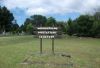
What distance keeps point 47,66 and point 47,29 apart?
706 cm

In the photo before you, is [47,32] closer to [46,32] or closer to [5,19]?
[46,32]

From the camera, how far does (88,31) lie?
84875 mm

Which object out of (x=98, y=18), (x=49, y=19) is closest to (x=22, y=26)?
(x=49, y=19)

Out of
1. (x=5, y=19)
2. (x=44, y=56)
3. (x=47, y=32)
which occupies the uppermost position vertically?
(x=5, y=19)

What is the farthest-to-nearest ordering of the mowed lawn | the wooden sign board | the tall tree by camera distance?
the tall tree → the wooden sign board → the mowed lawn

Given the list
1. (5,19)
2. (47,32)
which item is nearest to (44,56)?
(47,32)

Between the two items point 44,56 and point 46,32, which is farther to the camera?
point 46,32

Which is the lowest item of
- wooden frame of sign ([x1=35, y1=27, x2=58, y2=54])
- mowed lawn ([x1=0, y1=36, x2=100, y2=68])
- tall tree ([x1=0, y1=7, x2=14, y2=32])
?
mowed lawn ([x1=0, y1=36, x2=100, y2=68])

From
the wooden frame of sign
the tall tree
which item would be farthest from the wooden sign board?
the tall tree

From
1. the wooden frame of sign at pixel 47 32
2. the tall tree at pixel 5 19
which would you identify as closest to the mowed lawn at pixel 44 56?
the wooden frame of sign at pixel 47 32

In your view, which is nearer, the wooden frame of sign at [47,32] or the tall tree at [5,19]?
the wooden frame of sign at [47,32]

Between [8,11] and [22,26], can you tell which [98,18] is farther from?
[22,26]

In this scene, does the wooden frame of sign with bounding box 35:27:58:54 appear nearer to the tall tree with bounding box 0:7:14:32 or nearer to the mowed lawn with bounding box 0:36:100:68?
the mowed lawn with bounding box 0:36:100:68

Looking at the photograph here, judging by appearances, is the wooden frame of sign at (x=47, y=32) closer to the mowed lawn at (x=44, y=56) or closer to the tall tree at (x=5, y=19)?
the mowed lawn at (x=44, y=56)
